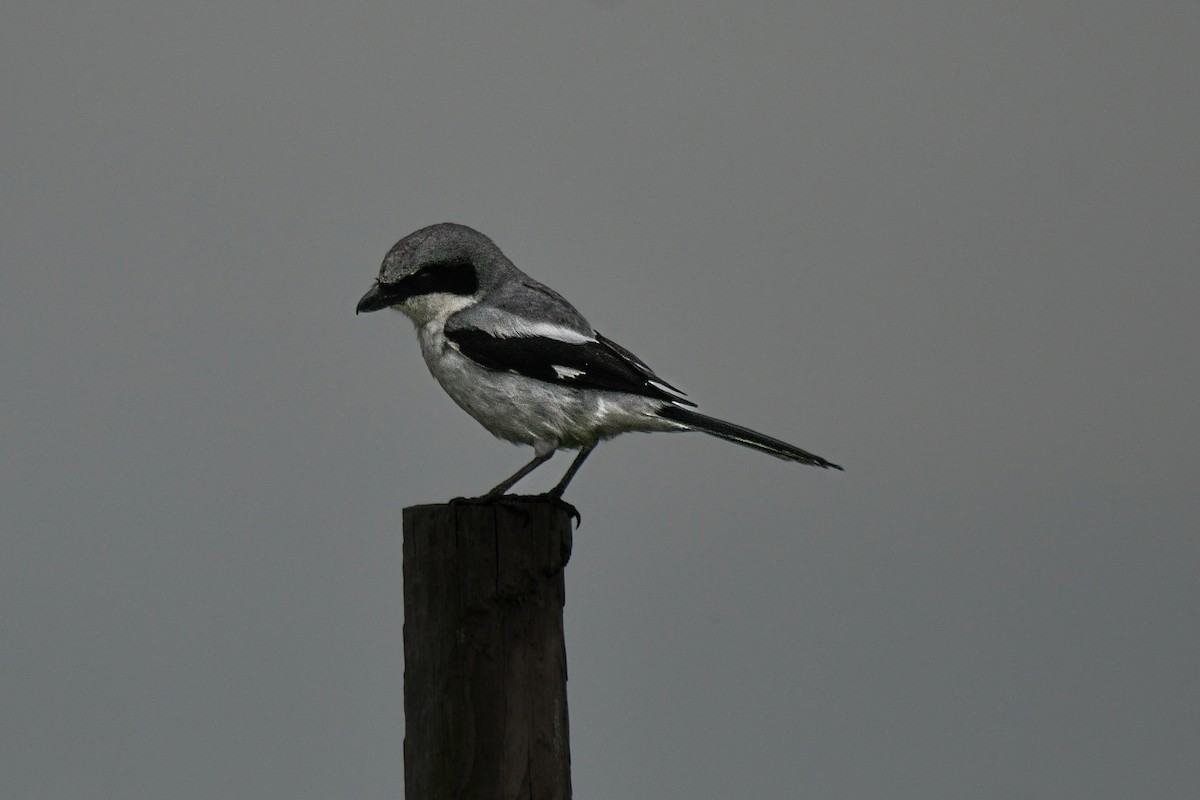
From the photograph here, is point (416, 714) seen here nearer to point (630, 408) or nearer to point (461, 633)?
point (461, 633)

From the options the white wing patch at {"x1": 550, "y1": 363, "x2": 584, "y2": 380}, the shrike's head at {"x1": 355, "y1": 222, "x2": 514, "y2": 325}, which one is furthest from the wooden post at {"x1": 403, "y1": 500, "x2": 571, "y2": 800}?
the shrike's head at {"x1": 355, "y1": 222, "x2": 514, "y2": 325}

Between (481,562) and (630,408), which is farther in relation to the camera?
(630,408)

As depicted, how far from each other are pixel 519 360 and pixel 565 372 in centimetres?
23

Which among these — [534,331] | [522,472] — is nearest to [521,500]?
[522,472]

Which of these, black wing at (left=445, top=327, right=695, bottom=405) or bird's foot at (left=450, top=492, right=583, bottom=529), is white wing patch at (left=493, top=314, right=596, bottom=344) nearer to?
black wing at (left=445, top=327, right=695, bottom=405)

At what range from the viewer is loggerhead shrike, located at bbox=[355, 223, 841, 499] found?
631 centimetres

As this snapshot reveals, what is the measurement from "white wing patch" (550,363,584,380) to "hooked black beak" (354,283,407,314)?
2.97 ft

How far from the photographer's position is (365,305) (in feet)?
21.7

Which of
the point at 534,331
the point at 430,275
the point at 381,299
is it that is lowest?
the point at 534,331

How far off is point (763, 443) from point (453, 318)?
5.43ft

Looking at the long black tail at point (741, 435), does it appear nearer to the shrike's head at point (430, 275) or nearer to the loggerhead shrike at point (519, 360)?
the loggerhead shrike at point (519, 360)

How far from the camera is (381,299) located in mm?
6637

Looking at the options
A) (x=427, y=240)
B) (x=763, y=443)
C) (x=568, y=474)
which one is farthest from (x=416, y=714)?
(x=427, y=240)

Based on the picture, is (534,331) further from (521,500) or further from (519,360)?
(521,500)
